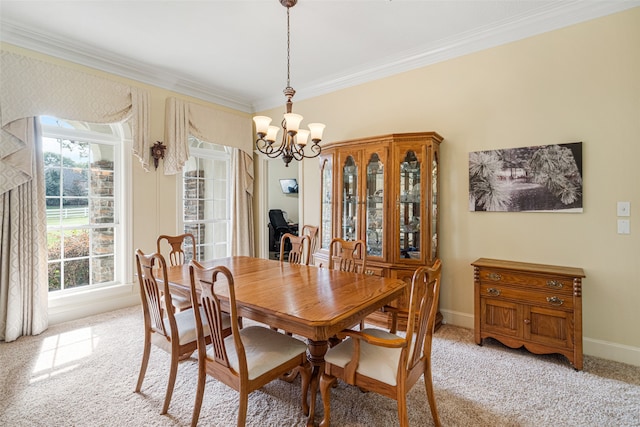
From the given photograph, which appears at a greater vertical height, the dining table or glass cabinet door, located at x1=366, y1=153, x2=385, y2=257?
glass cabinet door, located at x1=366, y1=153, x2=385, y2=257

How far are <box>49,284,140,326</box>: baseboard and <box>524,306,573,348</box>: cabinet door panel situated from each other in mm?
4362

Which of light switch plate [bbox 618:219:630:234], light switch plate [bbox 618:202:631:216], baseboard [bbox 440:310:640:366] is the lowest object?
baseboard [bbox 440:310:640:366]

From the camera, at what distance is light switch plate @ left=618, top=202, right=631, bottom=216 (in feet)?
8.18

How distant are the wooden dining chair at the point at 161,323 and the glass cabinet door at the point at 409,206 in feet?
6.43

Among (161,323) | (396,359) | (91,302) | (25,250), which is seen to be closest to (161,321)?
(161,323)

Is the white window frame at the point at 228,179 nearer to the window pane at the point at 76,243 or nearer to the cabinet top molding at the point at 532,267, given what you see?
the window pane at the point at 76,243

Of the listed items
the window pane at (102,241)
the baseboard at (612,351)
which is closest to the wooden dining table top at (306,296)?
the window pane at (102,241)

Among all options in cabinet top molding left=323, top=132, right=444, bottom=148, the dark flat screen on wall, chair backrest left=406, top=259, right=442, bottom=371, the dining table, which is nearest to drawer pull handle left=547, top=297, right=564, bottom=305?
the dining table

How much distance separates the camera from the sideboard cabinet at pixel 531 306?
242 cm

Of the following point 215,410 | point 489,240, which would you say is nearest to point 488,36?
point 489,240

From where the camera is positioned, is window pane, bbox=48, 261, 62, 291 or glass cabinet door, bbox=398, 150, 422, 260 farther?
window pane, bbox=48, 261, 62, 291

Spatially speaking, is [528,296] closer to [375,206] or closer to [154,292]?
[375,206]

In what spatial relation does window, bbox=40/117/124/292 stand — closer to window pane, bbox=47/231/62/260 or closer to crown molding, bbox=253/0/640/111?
window pane, bbox=47/231/62/260

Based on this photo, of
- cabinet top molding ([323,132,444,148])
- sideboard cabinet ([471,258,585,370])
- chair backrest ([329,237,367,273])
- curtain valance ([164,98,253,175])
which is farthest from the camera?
curtain valance ([164,98,253,175])
